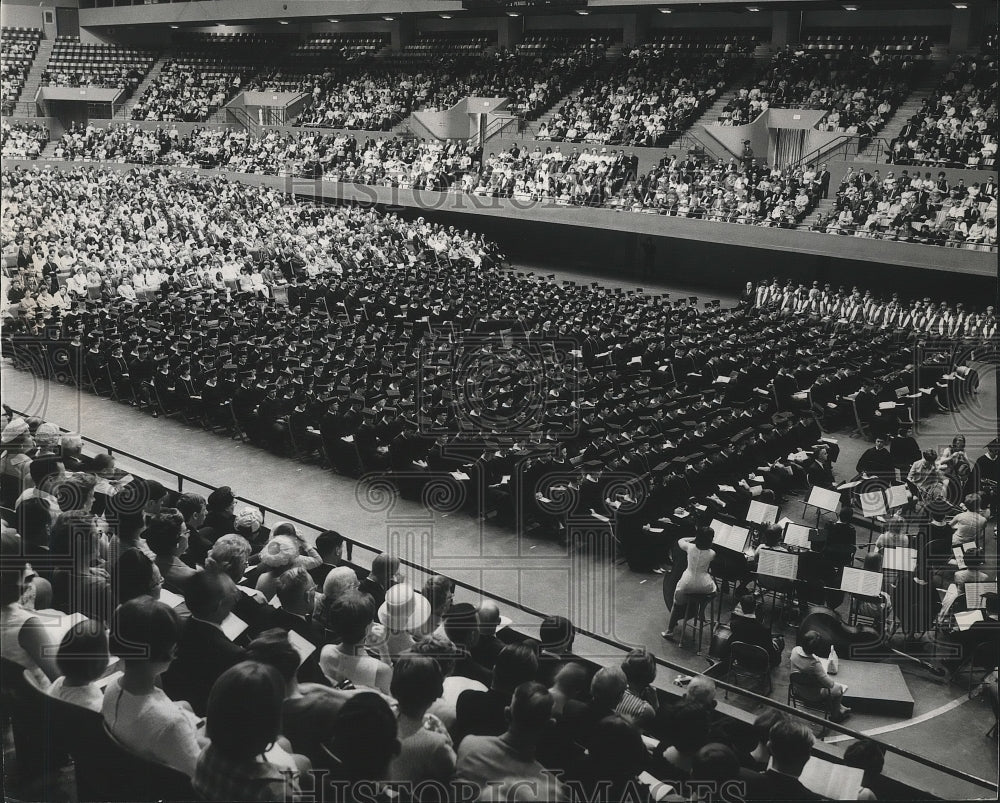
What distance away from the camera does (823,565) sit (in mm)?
9812

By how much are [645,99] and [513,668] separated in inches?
1321

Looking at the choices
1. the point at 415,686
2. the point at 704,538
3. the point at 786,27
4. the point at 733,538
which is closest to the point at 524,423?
the point at 733,538

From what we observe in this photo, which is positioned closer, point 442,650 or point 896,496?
point 442,650

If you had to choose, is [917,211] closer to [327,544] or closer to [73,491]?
[327,544]

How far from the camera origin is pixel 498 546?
1188 centimetres

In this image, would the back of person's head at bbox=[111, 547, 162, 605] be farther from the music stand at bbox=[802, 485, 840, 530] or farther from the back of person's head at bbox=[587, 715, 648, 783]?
the music stand at bbox=[802, 485, 840, 530]

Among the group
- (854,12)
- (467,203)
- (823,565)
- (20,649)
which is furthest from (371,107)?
(20,649)

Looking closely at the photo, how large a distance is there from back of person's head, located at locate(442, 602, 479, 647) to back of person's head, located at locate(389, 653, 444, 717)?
1.87 m

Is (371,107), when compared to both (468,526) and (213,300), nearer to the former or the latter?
(213,300)

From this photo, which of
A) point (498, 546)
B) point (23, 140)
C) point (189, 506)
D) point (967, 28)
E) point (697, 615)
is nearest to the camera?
point (189, 506)

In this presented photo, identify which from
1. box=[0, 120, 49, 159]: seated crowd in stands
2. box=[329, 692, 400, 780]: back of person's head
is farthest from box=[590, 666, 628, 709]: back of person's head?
box=[0, 120, 49, 159]: seated crowd in stands

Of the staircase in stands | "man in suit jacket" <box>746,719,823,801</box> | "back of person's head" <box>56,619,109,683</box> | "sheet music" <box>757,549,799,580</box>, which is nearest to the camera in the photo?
"back of person's head" <box>56,619,109,683</box>

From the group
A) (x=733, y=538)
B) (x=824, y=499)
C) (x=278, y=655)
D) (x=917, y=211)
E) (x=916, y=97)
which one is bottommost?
(x=733, y=538)

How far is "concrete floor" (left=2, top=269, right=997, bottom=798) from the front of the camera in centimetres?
842
